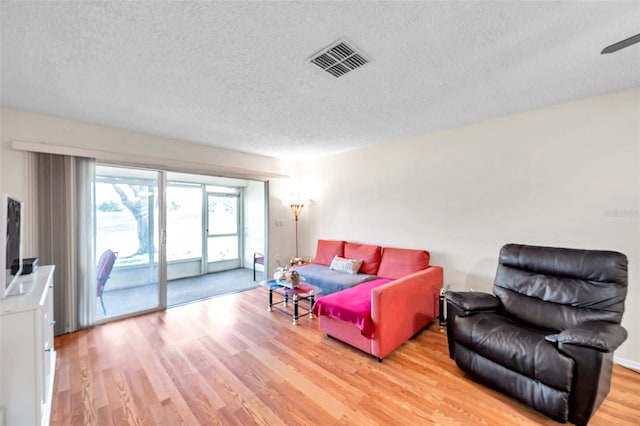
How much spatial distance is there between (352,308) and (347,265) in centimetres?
142

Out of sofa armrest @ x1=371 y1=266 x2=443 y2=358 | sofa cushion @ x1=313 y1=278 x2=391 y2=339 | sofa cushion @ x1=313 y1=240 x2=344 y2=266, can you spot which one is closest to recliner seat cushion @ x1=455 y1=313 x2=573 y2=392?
sofa armrest @ x1=371 y1=266 x2=443 y2=358

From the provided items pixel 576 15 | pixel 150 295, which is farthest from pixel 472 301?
pixel 150 295

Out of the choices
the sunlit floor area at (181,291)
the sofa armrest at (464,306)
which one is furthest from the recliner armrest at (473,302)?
the sunlit floor area at (181,291)

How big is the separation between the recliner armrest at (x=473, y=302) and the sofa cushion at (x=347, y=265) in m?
1.67

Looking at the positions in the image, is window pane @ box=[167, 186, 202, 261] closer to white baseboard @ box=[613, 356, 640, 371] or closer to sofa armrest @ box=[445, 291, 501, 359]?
sofa armrest @ box=[445, 291, 501, 359]

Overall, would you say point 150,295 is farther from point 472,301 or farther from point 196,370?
point 472,301

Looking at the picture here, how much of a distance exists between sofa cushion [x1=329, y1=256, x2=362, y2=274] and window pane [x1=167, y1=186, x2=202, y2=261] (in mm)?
3237

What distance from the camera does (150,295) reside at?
3.59m

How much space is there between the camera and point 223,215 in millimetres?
5910

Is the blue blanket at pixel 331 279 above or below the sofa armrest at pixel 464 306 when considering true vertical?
below

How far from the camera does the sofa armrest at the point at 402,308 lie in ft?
7.50

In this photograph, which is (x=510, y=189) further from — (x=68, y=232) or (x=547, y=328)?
(x=68, y=232)

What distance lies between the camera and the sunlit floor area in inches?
135

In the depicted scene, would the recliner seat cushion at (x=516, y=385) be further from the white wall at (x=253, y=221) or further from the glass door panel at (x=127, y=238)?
the white wall at (x=253, y=221)
